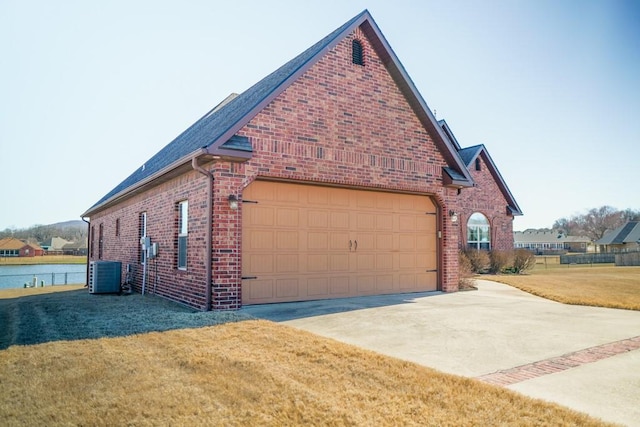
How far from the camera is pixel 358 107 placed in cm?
1116

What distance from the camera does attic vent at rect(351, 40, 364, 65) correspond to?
11281 millimetres

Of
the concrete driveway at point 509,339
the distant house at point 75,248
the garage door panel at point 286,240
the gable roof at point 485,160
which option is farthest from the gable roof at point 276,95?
the distant house at point 75,248

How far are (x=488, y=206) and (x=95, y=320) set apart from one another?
22104 millimetres

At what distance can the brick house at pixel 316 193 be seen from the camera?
919 cm

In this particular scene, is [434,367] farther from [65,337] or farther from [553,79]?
[553,79]

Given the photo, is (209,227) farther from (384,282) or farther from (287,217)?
(384,282)

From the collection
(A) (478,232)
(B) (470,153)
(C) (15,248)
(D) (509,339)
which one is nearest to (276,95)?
(D) (509,339)

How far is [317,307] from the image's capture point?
9422 mm

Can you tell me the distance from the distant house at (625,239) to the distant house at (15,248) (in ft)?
327

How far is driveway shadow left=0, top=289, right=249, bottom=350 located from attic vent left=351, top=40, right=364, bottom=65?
703 centimetres

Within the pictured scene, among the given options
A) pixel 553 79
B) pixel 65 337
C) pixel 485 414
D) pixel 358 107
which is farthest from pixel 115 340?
pixel 553 79

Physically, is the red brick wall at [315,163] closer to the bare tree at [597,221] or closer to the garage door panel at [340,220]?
the garage door panel at [340,220]

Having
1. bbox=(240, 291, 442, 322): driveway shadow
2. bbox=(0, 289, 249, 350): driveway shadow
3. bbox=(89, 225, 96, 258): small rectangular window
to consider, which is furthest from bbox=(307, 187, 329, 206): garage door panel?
bbox=(89, 225, 96, 258): small rectangular window

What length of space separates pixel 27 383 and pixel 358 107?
896cm
